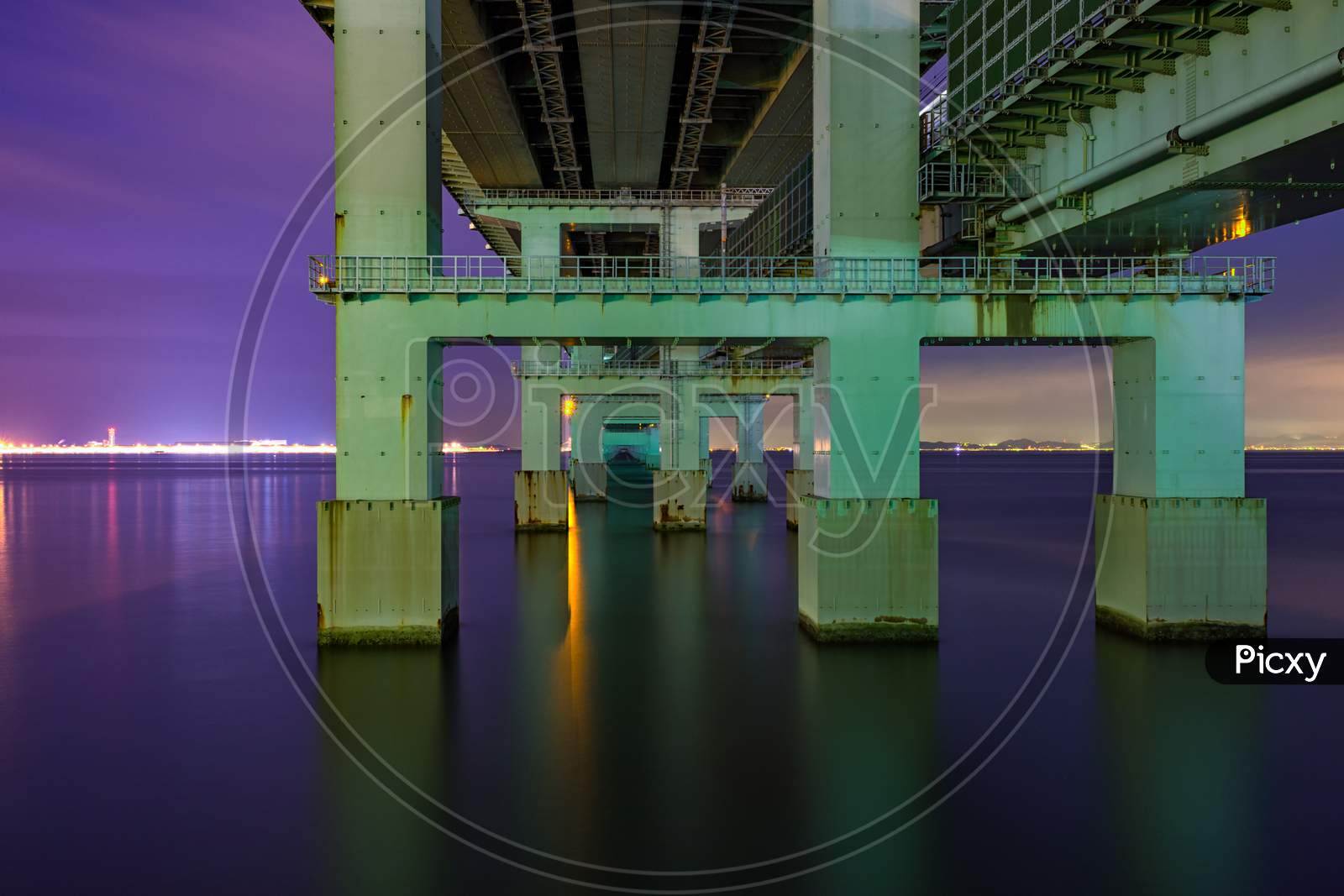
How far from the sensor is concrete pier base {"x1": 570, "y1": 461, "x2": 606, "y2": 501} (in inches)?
2894

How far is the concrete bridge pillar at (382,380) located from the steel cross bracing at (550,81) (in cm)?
824

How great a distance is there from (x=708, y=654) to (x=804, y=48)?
2166 cm

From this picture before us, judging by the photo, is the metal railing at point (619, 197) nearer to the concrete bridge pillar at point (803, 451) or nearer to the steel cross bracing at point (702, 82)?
the steel cross bracing at point (702, 82)

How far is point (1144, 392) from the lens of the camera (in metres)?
21.8

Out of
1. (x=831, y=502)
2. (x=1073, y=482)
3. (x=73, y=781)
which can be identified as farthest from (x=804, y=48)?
(x=1073, y=482)

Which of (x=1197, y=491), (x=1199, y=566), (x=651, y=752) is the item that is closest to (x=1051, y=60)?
(x=1197, y=491)

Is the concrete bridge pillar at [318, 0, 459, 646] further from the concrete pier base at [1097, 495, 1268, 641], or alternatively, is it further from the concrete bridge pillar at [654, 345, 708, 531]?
the concrete bridge pillar at [654, 345, 708, 531]

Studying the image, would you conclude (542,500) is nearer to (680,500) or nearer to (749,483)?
(680,500)

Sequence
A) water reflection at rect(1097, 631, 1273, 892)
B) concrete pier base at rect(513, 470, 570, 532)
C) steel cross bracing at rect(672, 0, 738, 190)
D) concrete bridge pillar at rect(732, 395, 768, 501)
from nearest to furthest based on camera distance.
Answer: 1. water reflection at rect(1097, 631, 1273, 892)
2. steel cross bracing at rect(672, 0, 738, 190)
3. concrete pier base at rect(513, 470, 570, 532)
4. concrete bridge pillar at rect(732, 395, 768, 501)

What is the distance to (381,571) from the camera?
69.1ft

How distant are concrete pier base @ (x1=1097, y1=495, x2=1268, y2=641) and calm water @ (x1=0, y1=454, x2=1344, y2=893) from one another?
3.57ft

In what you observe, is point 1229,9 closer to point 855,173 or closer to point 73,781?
point 855,173

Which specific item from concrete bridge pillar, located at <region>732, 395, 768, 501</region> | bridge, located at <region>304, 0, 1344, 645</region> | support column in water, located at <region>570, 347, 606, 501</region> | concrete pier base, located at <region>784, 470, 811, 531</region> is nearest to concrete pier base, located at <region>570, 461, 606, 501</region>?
support column in water, located at <region>570, 347, 606, 501</region>

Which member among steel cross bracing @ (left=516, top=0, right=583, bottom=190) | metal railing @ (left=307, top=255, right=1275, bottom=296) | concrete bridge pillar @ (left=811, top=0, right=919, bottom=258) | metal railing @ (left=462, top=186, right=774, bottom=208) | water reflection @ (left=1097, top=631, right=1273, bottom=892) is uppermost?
steel cross bracing @ (left=516, top=0, right=583, bottom=190)
